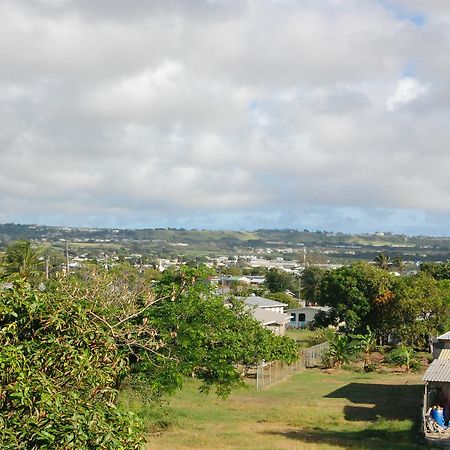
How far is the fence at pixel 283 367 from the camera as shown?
46.1 meters

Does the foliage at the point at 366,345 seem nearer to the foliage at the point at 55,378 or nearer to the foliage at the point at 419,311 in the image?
Answer: the foliage at the point at 419,311

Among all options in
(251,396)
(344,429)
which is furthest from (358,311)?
(344,429)

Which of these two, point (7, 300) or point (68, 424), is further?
point (7, 300)

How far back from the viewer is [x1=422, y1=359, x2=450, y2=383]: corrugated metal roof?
29.4m

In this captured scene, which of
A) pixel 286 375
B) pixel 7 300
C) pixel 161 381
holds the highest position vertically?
pixel 7 300

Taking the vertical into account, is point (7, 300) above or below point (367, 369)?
above

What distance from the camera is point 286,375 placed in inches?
1981

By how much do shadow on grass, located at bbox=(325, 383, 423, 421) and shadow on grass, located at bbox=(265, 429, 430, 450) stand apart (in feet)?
12.6

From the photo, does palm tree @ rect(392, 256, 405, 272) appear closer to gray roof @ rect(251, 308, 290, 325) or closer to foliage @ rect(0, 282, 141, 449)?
gray roof @ rect(251, 308, 290, 325)

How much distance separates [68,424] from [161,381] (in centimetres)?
1332

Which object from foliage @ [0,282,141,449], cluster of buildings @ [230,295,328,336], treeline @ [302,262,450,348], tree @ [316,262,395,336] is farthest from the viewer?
cluster of buildings @ [230,295,328,336]

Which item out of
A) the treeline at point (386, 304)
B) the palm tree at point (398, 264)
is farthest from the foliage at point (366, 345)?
the palm tree at point (398, 264)

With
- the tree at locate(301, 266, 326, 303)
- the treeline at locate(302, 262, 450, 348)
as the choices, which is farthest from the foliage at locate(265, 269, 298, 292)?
the treeline at locate(302, 262, 450, 348)

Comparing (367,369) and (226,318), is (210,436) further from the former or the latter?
(367,369)
